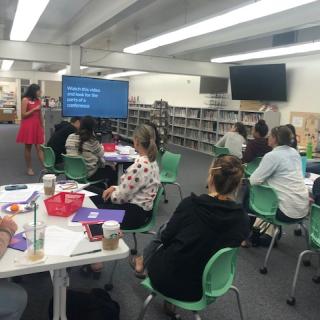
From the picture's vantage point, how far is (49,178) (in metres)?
2.33

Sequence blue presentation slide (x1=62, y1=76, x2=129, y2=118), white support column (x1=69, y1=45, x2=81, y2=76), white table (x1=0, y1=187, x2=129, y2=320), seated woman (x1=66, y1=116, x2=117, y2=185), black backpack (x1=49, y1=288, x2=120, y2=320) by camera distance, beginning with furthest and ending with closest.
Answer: white support column (x1=69, y1=45, x2=81, y2=76), blue presentation slide (x1=62, y1=76, x2=129, y2=118), seated woman (x1=66, y1=116, x2=117, y2=185), black backpack (x1=49, y1=288, x2=120, y2=320), white table (x1=0, y1=187, x2=129, y2=320)

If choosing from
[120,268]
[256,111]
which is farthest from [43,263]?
[256,111]

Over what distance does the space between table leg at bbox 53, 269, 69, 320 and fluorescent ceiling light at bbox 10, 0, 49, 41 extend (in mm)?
4305

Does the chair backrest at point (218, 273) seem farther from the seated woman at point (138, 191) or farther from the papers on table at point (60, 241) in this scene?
the seated woman at point (138, 191)

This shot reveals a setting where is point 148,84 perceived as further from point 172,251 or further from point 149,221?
point 172,251

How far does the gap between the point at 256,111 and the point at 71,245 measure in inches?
308

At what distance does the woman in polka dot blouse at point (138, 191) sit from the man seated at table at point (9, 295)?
1040mm

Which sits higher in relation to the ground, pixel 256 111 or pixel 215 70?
pixel 215 70

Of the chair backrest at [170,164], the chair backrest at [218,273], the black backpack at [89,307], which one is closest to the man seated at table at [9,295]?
the black backpack at [89,307]

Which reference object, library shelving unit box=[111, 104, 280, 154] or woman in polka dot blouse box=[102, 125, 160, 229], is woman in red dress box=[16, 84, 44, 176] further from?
library shelving unit box=[111, 104, 280, 154]

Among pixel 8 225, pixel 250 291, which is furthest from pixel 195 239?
pixel 250 291

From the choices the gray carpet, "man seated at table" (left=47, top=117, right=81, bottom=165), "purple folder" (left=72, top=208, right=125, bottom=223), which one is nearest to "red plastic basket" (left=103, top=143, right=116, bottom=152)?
"man seated at table" (left=47, top=117, right=81, bottom=165)

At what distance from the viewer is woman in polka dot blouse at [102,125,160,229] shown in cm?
259

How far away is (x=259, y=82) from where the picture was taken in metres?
8.49
